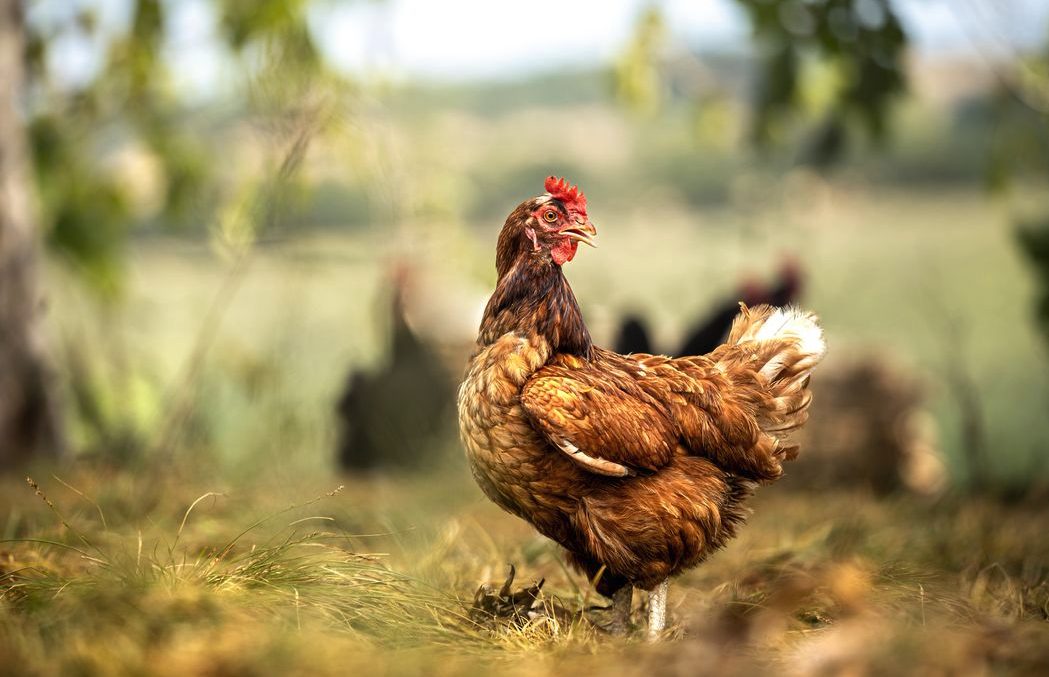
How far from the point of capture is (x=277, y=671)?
190 cm

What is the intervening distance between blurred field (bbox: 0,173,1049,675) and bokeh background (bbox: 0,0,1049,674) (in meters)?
0.02

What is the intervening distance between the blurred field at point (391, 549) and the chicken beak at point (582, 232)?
1.09 meters

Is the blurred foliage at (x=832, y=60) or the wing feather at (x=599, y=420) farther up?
the blurred foliage at (x=832, y=60)

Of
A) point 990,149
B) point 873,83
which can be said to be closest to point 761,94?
point 873,83

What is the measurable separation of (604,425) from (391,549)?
1517 mm

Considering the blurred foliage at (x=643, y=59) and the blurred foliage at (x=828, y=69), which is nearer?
the blurred foliage at (x=828, y=69)

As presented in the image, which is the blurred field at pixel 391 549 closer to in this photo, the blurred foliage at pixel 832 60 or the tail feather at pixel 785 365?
the tail feather at pixel 785 365

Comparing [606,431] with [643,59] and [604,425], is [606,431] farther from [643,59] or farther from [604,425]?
[643,59]

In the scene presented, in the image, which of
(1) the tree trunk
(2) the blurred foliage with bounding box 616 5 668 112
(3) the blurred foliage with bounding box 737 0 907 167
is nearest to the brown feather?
(3) the blurred foliage with bounding box 737 0 907 167

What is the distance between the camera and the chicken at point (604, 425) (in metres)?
2.69

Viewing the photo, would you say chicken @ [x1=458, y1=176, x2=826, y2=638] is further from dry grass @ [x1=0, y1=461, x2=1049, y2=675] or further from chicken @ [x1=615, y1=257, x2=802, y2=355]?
chicken @ [x1=615, y1=257, x2=802, y2=355]

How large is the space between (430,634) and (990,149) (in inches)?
223

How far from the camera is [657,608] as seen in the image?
2.79 m

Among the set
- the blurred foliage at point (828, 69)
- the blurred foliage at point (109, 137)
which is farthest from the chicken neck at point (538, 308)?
the blurred foliage at point (109, 137)
